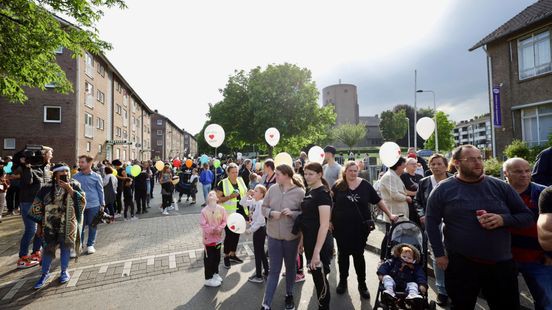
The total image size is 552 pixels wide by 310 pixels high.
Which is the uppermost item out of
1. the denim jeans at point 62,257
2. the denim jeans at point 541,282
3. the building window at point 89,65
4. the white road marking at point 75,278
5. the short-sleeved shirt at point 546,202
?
the building window at point 89,65

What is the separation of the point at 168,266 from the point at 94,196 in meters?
2.30

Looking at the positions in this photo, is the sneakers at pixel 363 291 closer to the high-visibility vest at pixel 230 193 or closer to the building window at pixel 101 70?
the high-visibility vest at pixel 230 193

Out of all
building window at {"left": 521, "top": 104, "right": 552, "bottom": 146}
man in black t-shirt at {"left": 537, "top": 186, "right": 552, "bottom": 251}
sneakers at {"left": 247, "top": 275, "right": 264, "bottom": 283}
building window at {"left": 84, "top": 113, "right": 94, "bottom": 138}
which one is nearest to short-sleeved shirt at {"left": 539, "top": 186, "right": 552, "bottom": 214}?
man in black t-shirt at {"left": 537, "top": 186, "right": 552, "bottom": 251}

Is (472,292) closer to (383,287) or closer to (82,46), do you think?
(383,287)

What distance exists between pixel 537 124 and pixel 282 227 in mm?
18313

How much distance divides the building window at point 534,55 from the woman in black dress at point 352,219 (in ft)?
Result: 54.7

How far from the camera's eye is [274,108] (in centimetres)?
3019

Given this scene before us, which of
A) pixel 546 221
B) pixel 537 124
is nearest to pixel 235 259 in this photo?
pixel 546 221

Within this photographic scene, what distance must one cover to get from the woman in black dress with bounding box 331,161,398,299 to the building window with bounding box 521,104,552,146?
16.1m

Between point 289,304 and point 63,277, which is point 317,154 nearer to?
point 289,304

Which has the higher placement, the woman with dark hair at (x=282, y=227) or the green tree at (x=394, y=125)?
the green tree at (x=394, y=125)

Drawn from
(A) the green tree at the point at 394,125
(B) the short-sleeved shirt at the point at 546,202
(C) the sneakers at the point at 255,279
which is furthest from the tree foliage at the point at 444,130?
(B) the short-sleeved shirt at the point at 546,202

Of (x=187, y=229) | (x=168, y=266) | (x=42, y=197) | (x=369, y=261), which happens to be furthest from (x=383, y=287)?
(x=187, y=229)

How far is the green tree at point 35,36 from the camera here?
737 cm
